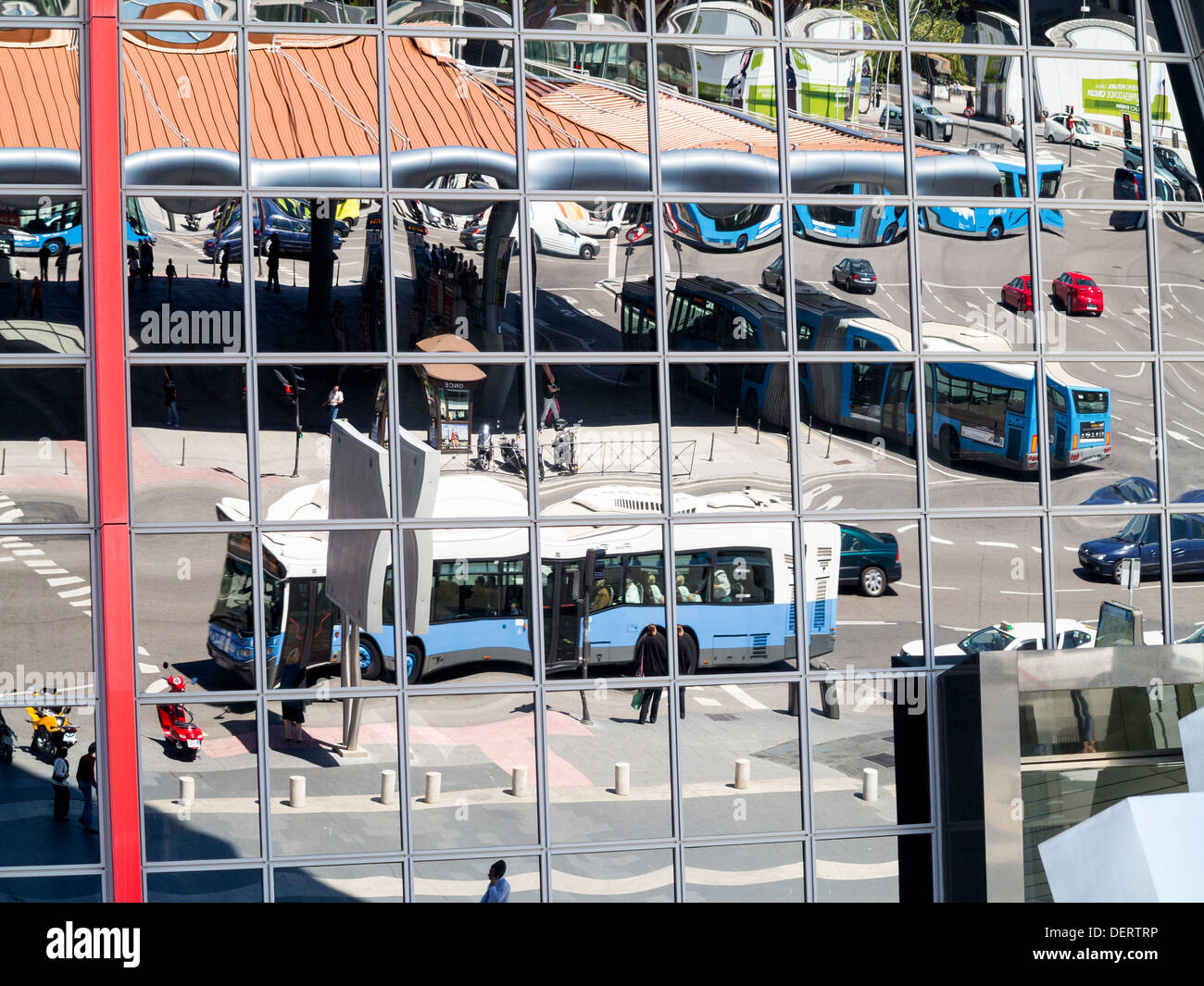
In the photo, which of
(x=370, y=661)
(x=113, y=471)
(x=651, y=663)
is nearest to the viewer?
(x=113, y=471)

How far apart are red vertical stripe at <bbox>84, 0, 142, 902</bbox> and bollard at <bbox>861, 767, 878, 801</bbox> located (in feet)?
21.0

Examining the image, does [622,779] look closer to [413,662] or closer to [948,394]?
[413,662]

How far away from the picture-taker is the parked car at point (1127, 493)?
37.0 ft

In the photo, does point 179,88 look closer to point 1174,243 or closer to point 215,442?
point 215,442

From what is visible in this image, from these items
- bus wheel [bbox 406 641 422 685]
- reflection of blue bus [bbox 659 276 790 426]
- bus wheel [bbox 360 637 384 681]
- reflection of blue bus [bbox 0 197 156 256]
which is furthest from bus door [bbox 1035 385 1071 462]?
reflection of blue bus [bbox 0 197 156 256]

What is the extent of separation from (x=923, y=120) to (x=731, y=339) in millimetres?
2896

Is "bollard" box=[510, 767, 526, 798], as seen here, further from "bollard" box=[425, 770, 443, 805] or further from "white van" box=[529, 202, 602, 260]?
"white van" box=[529, 202, 602, 260]


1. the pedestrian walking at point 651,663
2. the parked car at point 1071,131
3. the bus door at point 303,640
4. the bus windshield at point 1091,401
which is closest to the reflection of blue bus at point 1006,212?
the parked car at point 1071,131

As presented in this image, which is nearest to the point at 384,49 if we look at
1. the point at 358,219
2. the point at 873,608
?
the point at 358,219

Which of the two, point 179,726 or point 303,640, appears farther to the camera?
point 303,640

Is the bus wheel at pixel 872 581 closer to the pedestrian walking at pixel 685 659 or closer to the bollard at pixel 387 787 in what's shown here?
the pedestrian walking at pixel 685 659

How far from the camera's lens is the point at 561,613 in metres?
10.6

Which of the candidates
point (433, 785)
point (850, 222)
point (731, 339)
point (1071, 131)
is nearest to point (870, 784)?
point (433, 785)

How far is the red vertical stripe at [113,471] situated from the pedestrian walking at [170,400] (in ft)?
1.13
